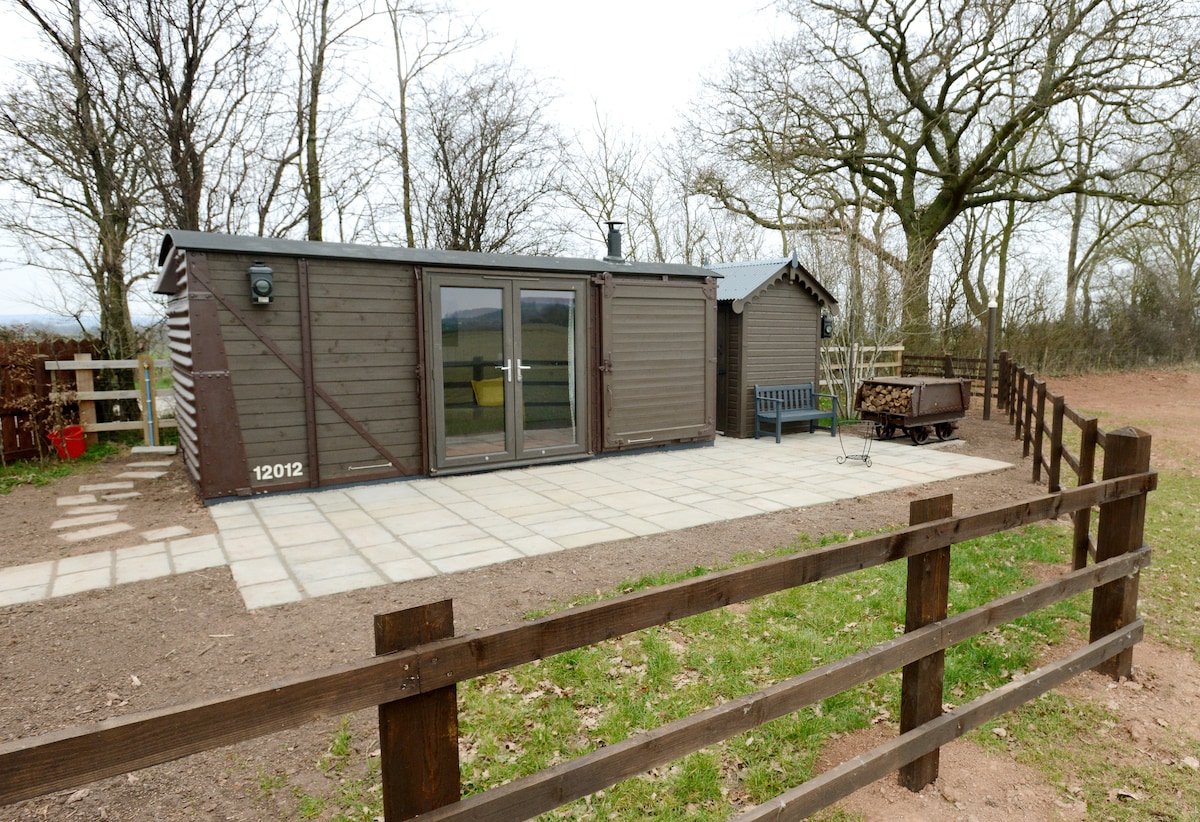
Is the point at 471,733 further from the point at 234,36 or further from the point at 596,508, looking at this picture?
the point at 234,36

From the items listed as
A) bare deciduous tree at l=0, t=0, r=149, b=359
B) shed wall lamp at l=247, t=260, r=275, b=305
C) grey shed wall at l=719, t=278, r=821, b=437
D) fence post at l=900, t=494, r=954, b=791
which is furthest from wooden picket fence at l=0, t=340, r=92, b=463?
fence post at l=900, t=494, r=954, b=791

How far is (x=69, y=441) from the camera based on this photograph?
8.41 meters

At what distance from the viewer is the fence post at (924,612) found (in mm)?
2348

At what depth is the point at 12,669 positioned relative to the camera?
326cm

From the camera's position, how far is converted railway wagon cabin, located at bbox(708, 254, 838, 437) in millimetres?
10016

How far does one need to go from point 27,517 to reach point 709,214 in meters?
16.2

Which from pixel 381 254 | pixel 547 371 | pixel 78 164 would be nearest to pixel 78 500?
pixel 381 254

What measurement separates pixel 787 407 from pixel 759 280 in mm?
1916

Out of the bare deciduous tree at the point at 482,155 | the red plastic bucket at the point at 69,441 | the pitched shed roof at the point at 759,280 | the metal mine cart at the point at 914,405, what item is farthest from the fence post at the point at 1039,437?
the bare deciduous tree at the point at 482,155

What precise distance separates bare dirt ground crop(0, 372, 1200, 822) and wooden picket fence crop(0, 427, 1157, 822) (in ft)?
0.80

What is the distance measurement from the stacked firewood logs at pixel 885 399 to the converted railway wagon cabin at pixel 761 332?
110 cm

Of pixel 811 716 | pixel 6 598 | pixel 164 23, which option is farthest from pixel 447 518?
pixel 164 23

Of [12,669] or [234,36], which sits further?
[234,36]

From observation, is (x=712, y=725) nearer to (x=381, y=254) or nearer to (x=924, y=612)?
(x=924, y=612)
